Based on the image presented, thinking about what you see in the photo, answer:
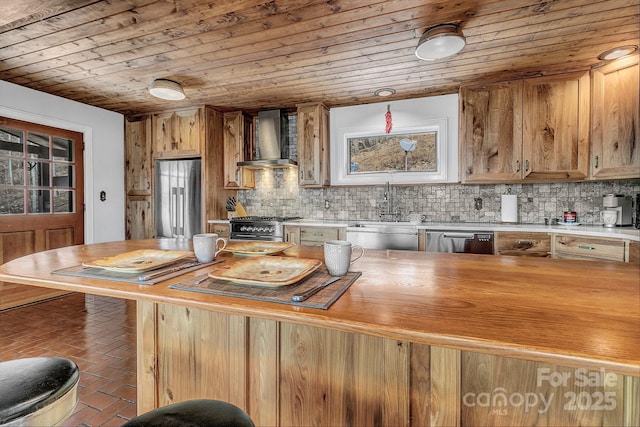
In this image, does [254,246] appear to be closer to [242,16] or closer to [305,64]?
[242,16]

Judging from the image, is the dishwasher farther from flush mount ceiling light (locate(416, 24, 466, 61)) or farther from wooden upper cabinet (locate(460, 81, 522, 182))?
flush mount ceiling light (locate(416, 24, 466, 61))

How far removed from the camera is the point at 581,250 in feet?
8.82

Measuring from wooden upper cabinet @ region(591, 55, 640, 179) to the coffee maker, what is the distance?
10.1 inches

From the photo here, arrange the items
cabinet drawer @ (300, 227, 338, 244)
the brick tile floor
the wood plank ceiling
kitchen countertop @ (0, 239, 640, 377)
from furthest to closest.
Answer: cabinet drawer @ (300, 227, 338, 244)
the wood plank ceiling
the brick tile floor
kitchen countertop @ (0, 239, 640, 377)

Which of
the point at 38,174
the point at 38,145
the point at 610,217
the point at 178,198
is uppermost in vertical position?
the point at 38,145

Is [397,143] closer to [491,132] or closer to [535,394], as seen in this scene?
[491,132]

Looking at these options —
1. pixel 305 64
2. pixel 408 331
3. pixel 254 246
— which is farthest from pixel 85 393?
pixel 305 64

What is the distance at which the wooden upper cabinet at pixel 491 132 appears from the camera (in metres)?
3.15

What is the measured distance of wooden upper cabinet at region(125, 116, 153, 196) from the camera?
4.43m

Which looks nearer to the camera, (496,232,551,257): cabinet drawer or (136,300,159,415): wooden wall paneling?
(136,300,159,415): wooden wall paneling

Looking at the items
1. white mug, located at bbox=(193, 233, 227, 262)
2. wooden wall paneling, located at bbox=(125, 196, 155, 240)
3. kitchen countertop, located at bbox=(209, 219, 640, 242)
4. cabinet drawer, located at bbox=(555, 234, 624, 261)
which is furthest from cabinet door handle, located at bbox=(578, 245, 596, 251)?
wooden wall paneling, located at bbox=(125, 196, 155, 240)

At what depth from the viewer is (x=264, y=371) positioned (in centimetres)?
118

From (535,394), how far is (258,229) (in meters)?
3.25

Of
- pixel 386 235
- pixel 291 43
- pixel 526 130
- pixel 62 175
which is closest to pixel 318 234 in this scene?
pixel 386 235
